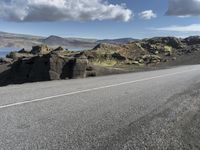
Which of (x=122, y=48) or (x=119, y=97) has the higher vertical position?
(x=119, y=97)

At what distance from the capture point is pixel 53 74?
72.2 ft

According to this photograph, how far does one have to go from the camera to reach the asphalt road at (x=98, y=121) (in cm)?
635

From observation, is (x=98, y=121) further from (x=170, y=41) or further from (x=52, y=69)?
(x=170, y=41)

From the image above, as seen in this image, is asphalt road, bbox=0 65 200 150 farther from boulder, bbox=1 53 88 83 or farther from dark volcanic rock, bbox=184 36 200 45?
dark volcanic rock, bbox=184 36 200 45

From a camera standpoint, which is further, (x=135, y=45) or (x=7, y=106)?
(x=135, y=45)

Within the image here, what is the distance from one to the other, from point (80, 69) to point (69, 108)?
43.8 feet

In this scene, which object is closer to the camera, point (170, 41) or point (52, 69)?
point (52, 69)

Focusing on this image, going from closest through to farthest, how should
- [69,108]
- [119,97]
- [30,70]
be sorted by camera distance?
[69,108], [119,97], [30,70]

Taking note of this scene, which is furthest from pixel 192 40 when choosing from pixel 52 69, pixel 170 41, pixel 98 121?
pixel 98 121

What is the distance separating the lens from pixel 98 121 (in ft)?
26.2

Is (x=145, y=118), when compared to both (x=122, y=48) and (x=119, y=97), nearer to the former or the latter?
(x=119, y=97)

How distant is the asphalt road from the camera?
6.35 metres

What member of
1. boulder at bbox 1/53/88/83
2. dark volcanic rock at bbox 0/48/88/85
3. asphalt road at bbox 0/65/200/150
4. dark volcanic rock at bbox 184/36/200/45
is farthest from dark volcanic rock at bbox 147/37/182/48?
asphalt road at bbox 0/65/200/150

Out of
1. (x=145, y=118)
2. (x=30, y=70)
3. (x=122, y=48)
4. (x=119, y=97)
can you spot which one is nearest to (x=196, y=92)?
(x=119, y=97)
